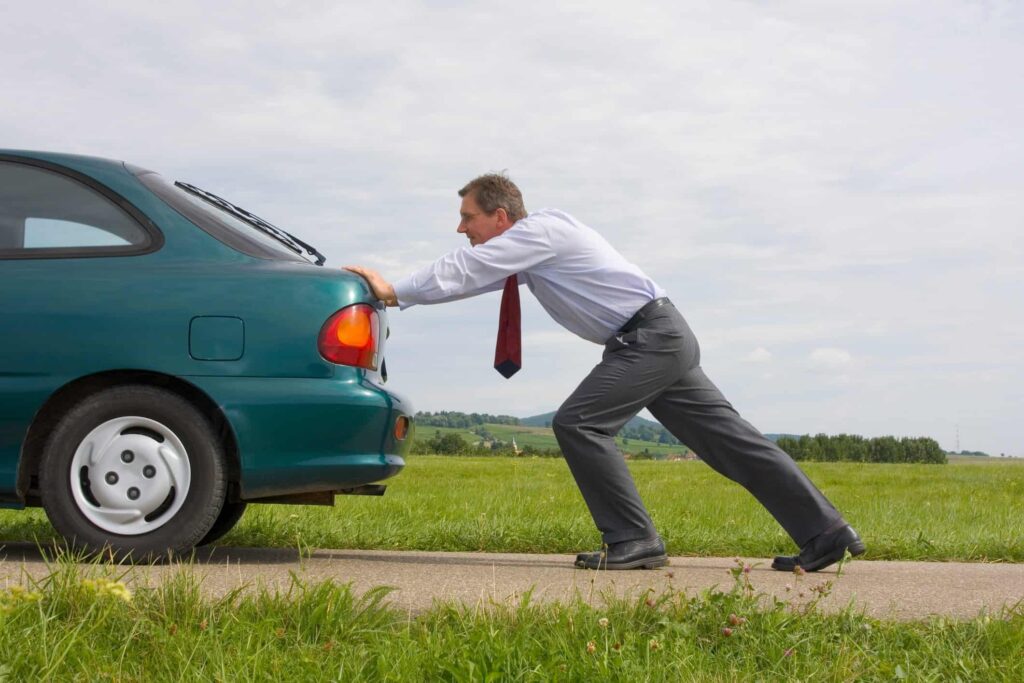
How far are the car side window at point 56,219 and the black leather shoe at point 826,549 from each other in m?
3.26

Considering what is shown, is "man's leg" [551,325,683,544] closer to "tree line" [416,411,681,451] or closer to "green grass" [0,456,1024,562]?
"green grass" [0,456,1024,562]

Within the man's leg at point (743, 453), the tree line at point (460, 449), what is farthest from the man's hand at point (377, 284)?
the tree line at point (460, 449)

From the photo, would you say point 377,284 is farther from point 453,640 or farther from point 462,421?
point 462,421

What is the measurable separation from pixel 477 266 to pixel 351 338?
2.42 ft

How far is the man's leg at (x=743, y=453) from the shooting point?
5.27m

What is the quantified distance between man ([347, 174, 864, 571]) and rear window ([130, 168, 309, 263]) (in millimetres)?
585

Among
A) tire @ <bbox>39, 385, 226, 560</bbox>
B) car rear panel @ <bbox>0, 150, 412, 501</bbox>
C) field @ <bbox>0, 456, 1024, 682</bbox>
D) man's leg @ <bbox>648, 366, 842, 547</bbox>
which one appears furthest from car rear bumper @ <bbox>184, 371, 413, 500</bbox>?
man's leg @ <bbox>648, 366, 842, 547</bbox>

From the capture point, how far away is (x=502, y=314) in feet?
18.1

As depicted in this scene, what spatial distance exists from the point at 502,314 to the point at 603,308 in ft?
1.74

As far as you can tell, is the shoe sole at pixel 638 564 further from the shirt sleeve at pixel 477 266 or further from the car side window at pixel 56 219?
the car side window at pixel 56 219

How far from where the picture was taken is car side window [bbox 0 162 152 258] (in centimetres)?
485

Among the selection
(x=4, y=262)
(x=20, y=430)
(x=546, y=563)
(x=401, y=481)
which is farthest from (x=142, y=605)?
(x=401, y=481)

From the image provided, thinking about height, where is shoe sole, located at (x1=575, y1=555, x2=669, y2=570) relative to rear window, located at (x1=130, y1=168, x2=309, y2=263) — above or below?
below

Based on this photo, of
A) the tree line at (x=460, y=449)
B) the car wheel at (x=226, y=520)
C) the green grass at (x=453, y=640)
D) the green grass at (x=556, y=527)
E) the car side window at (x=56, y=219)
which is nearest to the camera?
the green grass at (x=453, y=640)
